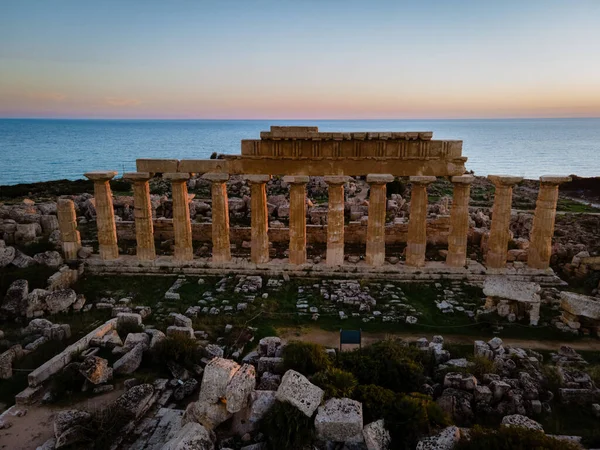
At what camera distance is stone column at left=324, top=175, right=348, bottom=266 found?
58.4 feet

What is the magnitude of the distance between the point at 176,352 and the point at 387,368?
17.7 feet

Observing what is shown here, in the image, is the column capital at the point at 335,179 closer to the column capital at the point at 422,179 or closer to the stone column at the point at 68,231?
the column capital at the point at 422,179

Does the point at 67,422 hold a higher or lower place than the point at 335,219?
lower

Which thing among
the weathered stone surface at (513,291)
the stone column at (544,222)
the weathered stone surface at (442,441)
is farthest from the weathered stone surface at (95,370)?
the stone column at (544,222)

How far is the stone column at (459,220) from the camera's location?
58.3 feet

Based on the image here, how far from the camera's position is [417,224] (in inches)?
720

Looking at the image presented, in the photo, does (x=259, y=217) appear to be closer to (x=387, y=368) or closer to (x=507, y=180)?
(x=387, y=368)

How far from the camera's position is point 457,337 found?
45.5 ft

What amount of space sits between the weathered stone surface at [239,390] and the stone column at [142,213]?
11.7 metres

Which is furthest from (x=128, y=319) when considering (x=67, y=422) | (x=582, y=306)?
(x=582, y=306)

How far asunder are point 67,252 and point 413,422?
1715 centimetres

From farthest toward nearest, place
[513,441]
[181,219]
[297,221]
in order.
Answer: [181,219] → [297,221] → [513,441]

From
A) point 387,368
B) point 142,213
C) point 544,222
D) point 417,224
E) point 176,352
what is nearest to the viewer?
point 387,368

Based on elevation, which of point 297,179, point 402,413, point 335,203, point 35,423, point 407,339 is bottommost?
point 407,339
